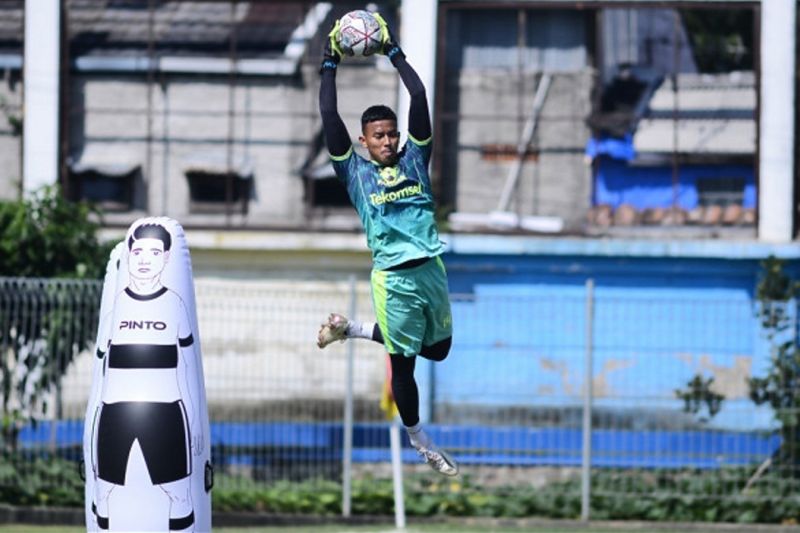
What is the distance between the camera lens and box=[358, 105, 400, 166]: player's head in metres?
9.23

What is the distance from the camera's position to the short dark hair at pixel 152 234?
30.1 ft

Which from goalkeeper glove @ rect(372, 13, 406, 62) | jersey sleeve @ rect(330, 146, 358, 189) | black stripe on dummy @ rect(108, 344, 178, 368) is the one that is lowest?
black stripe on dummy @ rect(108, 344, 178, 368)

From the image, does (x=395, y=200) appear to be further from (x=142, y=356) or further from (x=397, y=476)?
(x=397, y=476)

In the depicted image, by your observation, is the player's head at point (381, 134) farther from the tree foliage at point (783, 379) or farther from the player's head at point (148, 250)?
the tree foliage at point (783, 379)

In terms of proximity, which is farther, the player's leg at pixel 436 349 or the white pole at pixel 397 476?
the white pole at pixel 397 476

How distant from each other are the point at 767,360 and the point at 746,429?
64cm

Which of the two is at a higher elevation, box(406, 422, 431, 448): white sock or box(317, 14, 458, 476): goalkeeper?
box(317, 14, 458, 476): goalkeeper

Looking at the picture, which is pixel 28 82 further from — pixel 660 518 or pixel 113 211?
pixel 660 518

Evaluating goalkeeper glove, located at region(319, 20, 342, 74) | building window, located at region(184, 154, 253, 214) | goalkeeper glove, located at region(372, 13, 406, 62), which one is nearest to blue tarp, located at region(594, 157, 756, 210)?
building window, located at region(184, 154, 253, 214)

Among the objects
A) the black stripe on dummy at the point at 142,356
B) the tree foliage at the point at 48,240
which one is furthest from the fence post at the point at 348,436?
the black stripe on dummy at the point at 142,356

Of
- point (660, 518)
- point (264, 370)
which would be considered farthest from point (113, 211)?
point (660, 518)

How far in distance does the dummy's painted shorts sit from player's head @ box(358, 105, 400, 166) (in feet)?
2.06

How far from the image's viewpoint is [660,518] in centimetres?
1517

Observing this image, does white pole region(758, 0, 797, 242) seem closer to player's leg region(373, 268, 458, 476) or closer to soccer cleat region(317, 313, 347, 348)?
player's leg region(373, 268, 458, 476)
